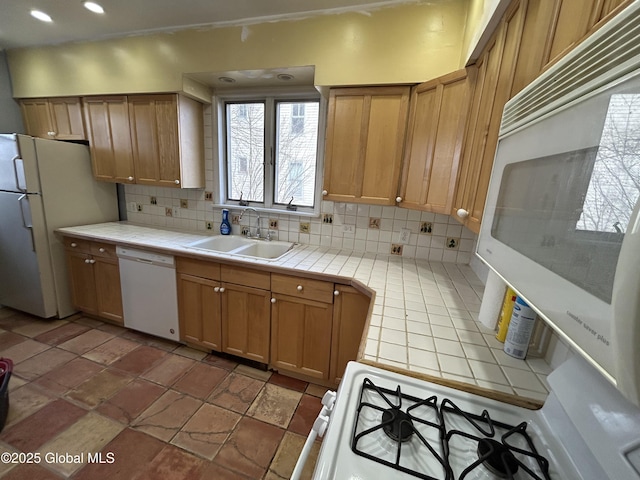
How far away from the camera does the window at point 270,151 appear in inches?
86.0

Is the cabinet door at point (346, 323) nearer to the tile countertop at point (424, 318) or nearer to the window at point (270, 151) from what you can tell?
the tile countertop at point (424, 318)

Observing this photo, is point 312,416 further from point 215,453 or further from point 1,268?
point 1,268

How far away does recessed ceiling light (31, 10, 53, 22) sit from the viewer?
1.82 m

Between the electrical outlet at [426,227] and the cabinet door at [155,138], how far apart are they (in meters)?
2.04

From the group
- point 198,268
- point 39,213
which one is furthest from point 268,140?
point 39,213

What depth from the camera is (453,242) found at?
1876mm

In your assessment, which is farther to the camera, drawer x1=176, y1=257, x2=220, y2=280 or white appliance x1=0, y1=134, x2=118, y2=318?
white appliance x1=0, y1=134, x2=118, y2=318

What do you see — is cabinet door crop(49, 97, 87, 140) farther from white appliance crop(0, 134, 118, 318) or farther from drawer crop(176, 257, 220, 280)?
drawer crop(176, 257, 220, 280)

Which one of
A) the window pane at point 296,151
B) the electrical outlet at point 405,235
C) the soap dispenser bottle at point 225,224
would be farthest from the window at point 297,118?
the electrical outlet at point 405,235

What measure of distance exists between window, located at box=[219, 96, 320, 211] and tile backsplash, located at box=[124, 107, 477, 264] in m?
0.16

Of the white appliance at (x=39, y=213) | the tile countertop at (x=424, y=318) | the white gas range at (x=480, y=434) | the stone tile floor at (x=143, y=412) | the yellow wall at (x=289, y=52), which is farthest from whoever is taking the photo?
the white appliance at (x=39, y=213)

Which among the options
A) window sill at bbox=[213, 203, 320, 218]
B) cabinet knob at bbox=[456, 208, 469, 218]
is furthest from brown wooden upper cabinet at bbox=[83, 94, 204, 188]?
cabinet knob at bbox=[456, 208, 469, 218]

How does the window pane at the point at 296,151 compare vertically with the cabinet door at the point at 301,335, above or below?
above

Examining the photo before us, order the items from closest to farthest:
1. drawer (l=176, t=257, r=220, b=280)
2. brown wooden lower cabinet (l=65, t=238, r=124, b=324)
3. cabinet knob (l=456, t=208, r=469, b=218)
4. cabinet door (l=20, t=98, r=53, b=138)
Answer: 1. cabinet knob (l=456, t=208, r=469, b=218)
2. drawer (l=176, t=257, r=220, b=280)
3. brown wooden lower cabinet (l=65, t=238, r=124, b=324)
4. cabinet door (l=20, t=98, r=53, b=138)
